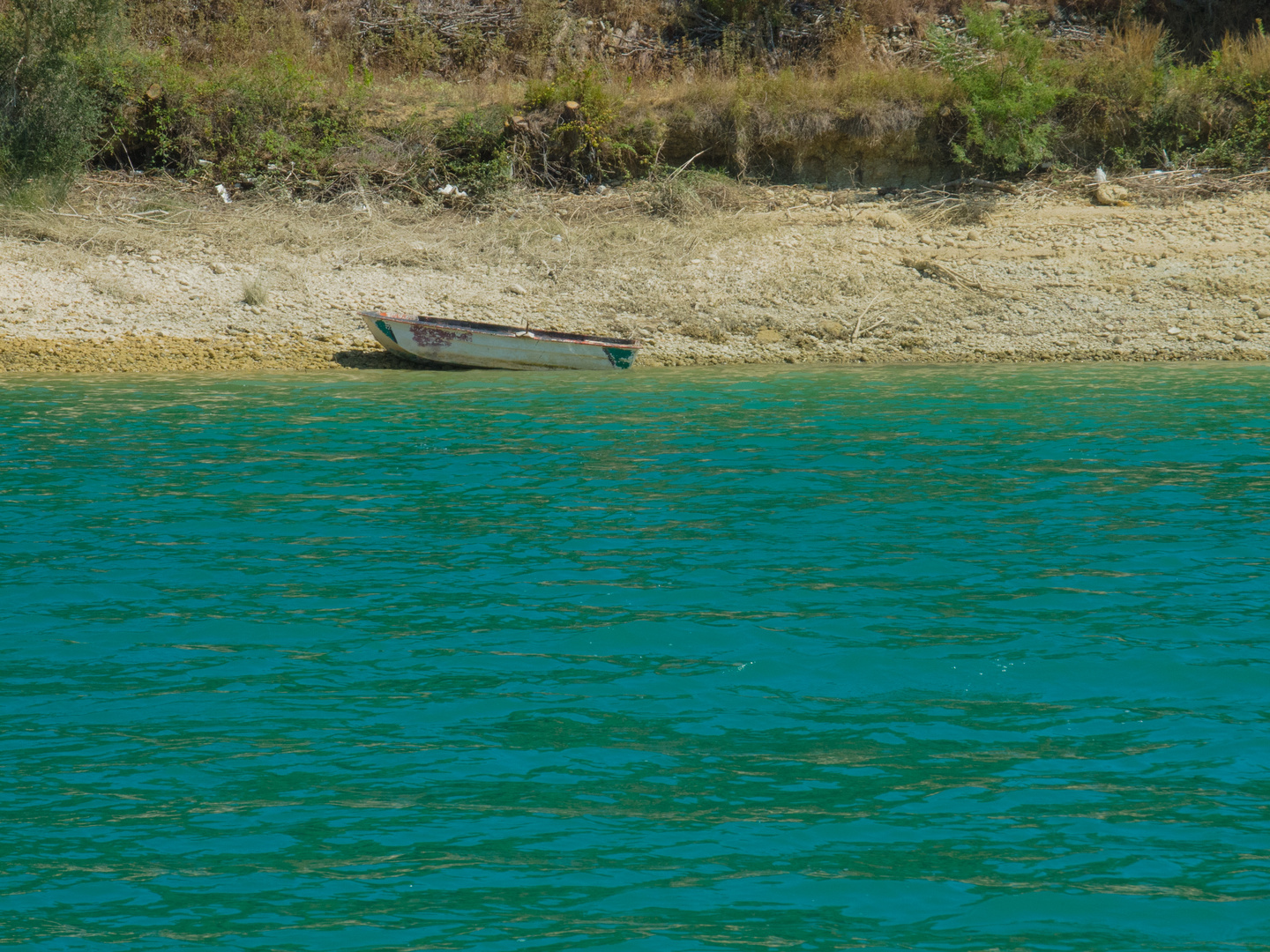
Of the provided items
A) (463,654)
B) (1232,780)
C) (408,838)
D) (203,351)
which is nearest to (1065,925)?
(1232,780)

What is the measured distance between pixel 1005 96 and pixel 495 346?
1038 centimetres

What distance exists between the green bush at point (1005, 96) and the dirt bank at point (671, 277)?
0.90m

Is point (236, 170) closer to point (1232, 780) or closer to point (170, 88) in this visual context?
point (170, 88)

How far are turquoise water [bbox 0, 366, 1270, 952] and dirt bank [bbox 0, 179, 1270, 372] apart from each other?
814cm

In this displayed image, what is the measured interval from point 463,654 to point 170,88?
68.5ft

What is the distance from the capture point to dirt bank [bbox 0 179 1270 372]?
731 inches

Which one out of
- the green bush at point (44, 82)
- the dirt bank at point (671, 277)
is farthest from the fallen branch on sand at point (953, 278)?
the green bush at point (44, 82)

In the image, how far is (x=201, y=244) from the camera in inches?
817

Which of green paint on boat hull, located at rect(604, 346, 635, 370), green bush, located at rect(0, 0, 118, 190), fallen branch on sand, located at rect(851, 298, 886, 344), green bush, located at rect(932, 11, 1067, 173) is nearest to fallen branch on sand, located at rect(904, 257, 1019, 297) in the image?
fallen branch on sand, located at rect(851, 298, 886, 344)

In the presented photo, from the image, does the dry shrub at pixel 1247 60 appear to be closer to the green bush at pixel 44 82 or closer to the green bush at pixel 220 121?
the green bush at pixel 220 121

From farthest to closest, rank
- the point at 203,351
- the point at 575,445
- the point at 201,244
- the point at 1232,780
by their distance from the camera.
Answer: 1. the point at 201,244
2. the point at 203,351
3. the point at 575,445
4. the point at 1232,780

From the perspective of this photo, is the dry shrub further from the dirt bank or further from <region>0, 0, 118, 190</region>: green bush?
<region>0, 0, 118, 190</region>: green bush

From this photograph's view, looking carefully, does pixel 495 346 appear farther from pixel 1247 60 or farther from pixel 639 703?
pixel 1247 60

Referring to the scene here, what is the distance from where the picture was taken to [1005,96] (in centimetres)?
2142
